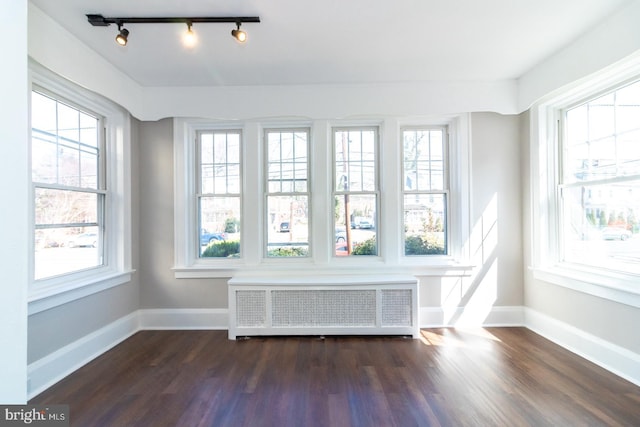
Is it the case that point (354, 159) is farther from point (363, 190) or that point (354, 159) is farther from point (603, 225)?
point (603, 225)

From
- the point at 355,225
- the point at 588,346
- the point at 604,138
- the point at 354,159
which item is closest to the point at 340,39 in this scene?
the point at 354,159

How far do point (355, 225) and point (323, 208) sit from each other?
0.43 meters

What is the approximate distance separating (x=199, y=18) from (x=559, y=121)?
136 inches

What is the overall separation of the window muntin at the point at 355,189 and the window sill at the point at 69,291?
230 centimetres

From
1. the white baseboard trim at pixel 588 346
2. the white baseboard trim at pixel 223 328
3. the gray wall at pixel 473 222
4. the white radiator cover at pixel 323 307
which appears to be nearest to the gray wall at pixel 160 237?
the gray wall at pixel 473 222

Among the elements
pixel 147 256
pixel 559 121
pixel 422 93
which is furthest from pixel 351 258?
pixel 559 121

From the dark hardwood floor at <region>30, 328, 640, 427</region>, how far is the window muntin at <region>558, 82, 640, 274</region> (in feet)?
3.16

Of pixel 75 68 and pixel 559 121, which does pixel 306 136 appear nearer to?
pixel 75 68

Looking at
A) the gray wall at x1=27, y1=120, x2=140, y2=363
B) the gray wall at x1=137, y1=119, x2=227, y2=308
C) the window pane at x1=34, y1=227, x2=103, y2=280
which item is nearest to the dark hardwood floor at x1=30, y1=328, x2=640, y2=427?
the gray wall at x1=27, y1=120, x2=140, y2=363

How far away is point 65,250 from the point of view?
2674mm

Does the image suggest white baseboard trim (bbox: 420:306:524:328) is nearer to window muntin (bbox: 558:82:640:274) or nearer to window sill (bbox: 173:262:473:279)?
window sill (bbox: 173:262:473:279)

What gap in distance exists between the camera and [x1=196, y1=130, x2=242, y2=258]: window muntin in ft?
12.0

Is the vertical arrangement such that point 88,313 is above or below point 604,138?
below

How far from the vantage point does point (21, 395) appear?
1299 millimetres
